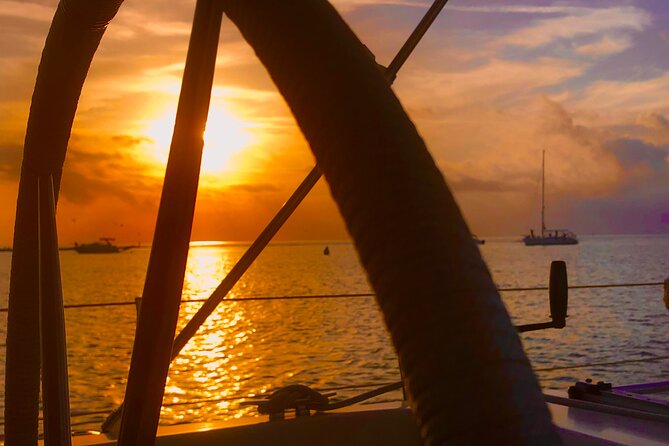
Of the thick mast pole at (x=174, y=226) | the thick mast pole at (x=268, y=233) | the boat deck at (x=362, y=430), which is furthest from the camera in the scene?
the boat deck at (x=362, y=430)

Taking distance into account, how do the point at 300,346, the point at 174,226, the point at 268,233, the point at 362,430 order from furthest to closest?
the point at 300,346, the point at 362,430, the point at 268,233, the point at 174,226

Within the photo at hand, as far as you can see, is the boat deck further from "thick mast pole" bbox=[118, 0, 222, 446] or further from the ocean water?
the ocean water

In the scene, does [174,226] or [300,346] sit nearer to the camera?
[174,226]

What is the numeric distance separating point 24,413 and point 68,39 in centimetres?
66

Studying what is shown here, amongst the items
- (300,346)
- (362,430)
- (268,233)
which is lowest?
(362,430)

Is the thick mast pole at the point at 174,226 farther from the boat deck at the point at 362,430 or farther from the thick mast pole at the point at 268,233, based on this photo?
the boat deck at the point at 362,430

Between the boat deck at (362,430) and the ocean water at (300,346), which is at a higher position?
the ocean water at (300,346)

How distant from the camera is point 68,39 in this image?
1.06 metres

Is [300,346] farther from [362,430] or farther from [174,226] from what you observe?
[174,226]

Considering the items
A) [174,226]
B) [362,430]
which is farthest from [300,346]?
[174,226]

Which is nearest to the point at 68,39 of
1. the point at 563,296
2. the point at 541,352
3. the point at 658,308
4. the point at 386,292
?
the point at 386,292

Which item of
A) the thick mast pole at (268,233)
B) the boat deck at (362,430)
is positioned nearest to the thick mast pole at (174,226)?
the thick mast pole at (268,233)

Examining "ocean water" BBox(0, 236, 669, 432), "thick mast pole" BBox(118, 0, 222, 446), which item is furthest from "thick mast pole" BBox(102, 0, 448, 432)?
"ocean water" BBox(0, 236, 669, 432)

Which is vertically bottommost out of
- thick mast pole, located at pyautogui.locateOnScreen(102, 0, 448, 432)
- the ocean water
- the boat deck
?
the boat deck
